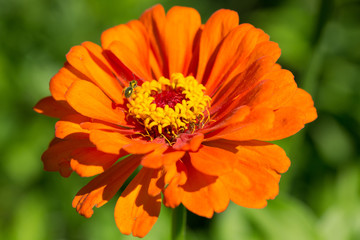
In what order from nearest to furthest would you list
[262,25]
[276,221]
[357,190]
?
[276,221] < [357,190] < [262,25]

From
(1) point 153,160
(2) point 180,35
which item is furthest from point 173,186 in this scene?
(2) point 180,35

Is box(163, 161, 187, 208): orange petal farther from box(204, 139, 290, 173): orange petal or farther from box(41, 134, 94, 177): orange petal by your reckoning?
box(41, 134, 94, 177): orange petal

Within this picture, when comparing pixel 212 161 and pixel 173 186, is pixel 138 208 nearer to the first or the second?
pixel 173 186

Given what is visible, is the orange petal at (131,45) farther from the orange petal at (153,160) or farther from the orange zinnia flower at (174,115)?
the orange petal at (153,160)

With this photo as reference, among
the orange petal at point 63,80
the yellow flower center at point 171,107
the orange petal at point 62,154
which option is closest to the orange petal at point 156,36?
the yellow flower center at point 171,107

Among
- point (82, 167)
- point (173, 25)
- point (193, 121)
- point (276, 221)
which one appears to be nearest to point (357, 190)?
Answer: point (276, 221)

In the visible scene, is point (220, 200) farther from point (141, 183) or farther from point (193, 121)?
point (193, 121)

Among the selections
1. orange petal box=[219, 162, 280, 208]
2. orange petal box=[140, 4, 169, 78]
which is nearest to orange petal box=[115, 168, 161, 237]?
orange petal box=[219, 162, 280, 208]
